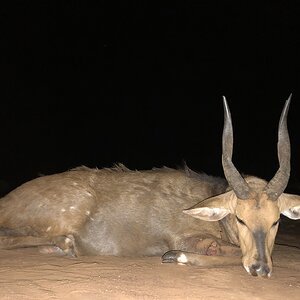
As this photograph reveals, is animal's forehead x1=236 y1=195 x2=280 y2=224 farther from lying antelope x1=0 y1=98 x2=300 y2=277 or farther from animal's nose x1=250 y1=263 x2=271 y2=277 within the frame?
animal's nose x1=250 y1=263 x2=271 y2=277

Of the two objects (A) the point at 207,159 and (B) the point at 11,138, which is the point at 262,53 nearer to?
(A) the point at 207,159

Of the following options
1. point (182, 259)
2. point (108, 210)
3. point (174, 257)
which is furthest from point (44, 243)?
point (182, 259)

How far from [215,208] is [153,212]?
0.95 meters

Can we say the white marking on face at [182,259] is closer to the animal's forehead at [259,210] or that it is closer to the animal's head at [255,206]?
the animal's head at [255,206]

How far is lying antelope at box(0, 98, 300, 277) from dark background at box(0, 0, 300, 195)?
78.2 feet

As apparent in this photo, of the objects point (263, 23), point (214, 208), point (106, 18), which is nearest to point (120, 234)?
point (214, 208)

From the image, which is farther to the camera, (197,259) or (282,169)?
(197,259)

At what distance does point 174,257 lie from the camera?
6152 mm

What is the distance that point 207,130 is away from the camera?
4216 cm

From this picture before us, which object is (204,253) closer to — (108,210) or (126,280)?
(108,210)

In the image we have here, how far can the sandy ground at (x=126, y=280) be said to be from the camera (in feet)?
15.2

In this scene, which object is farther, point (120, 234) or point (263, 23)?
point (263, 23)

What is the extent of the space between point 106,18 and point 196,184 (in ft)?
151

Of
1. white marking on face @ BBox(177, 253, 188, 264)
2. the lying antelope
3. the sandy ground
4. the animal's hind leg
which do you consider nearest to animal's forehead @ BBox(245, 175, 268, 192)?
the lying antelope
